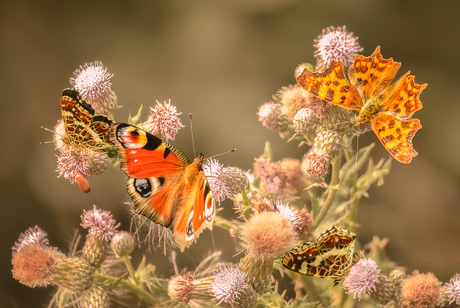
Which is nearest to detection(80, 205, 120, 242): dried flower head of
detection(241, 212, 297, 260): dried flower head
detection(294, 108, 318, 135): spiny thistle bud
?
detection(241, 212, 297, 260): dried flower head

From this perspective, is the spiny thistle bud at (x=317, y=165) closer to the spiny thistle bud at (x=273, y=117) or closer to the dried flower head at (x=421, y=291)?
the spiny thistle bud at (x=273, y=117)

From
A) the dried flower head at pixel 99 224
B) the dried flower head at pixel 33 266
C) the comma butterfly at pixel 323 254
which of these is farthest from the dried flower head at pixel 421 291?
the dried flower head at pixel 33 266

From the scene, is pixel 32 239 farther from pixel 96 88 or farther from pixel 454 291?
pixel 454 291

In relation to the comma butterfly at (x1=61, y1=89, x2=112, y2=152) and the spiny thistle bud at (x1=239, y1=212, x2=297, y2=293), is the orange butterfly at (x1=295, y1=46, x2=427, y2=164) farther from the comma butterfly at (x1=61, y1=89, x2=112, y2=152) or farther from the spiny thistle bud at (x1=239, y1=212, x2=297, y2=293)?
the comma butterfly at (x1=61, y1=89, x2=112, y2=152)

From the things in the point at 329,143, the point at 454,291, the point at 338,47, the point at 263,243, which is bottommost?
the point at 263,243

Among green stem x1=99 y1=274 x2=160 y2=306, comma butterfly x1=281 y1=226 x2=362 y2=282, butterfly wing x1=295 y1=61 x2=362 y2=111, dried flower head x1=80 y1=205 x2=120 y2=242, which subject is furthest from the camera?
dried flower head x1=80 y1=205 x2=120 y2=242

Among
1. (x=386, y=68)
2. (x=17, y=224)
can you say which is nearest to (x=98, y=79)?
(x=17, y=224)

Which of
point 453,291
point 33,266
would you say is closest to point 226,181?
point 33,266
